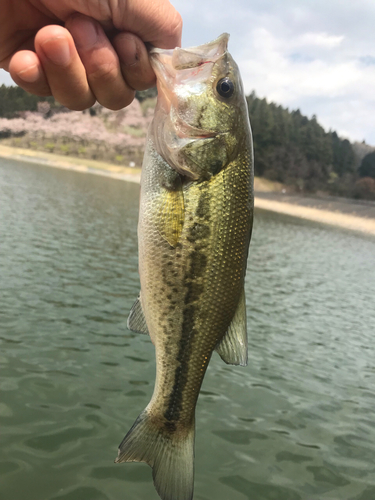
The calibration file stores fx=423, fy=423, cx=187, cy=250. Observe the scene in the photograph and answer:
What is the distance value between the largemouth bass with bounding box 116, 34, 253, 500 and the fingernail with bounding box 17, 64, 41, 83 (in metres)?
0.64

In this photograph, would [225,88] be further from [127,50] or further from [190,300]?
[190,300]

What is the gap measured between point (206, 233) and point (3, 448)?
183 inches

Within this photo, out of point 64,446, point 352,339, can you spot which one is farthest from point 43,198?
point 64,446

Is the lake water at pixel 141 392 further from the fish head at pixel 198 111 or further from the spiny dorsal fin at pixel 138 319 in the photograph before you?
the fish head at pixel 198 111

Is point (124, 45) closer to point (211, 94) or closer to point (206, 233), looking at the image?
point (211, 94)

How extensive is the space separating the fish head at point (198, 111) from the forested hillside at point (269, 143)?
7537 cm

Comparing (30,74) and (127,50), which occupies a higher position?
(127,50)

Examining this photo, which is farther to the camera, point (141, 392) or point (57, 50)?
point (141, 392)

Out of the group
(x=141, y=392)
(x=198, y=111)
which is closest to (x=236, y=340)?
(x=198, y=111)

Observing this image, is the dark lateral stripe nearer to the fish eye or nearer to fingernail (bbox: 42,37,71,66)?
the fish eye

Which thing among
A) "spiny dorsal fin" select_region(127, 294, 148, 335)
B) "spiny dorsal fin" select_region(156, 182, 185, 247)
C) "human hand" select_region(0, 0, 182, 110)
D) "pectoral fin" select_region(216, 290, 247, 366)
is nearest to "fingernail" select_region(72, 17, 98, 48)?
"human hand" select_region(0, 0, 182, 110)

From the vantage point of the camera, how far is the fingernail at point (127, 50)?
7.91 feet

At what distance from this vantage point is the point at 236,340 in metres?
2.44

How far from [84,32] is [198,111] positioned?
0.75 meters
